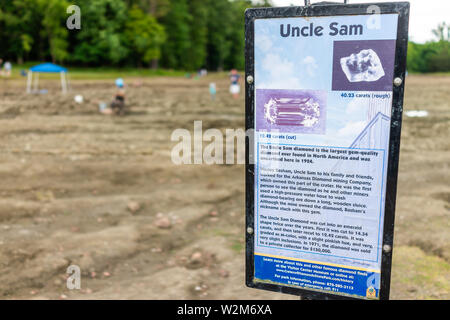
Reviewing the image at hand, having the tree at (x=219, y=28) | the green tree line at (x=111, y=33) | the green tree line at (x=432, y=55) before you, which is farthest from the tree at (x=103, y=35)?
the green tree line at (x=432, y=55)

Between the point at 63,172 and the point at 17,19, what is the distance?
3680 centimetres

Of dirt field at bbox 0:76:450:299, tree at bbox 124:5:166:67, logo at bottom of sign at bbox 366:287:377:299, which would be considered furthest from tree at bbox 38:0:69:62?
logo at bottom of sign at bbox 366:287:377:299

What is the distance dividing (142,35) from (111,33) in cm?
362

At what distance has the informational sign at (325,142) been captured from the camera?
208 cm

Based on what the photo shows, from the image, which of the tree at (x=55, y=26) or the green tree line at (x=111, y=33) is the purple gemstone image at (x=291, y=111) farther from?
the tree at (x=55, y=26)

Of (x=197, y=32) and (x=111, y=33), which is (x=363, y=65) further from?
(x=197, y=32)

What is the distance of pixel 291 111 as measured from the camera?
89.0 inches

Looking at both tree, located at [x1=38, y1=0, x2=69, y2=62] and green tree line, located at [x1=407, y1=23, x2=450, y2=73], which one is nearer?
green tree line, located at [x1=407, y1=23, x2=450, y2=73]

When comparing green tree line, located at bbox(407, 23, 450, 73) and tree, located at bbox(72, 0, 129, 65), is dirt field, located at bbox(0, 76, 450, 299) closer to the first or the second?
green tree line, located at bbox(407, 23, 450, 73)

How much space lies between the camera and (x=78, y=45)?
45.8m

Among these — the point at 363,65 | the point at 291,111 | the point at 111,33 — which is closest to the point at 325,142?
the point at 291,111

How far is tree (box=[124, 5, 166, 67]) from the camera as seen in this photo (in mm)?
46438

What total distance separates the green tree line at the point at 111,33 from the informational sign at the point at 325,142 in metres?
37.9

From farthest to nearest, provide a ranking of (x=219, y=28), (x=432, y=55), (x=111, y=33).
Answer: (x=219, y=28) < (x=111, y=33) < (x=432, y=55)
